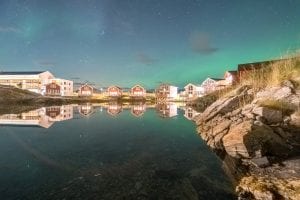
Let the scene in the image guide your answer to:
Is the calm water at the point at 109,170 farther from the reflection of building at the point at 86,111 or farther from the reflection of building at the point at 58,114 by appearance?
the reflection of building at the point at 86,111

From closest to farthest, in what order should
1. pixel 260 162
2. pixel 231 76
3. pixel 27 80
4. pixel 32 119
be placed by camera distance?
pixel 260 162
pixel 32 119
pixel 231 76
pixel 27 80

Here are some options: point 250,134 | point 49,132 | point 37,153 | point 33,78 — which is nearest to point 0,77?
point 33,78

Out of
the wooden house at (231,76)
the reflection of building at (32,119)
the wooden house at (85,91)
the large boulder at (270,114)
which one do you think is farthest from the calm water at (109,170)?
the wooden house at (85,91)

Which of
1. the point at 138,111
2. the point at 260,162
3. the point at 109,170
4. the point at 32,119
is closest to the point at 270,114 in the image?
the point at 260,162

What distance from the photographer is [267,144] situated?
1288 centimetres

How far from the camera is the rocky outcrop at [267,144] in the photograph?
9.48m

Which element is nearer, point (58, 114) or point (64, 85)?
point (58, 114)

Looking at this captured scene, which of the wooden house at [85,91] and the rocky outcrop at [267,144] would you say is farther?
the wooden house at [85,91]

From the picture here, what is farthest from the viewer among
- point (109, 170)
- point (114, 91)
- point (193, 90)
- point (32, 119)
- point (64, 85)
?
point (114, 91)

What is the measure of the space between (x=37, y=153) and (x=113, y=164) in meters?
6.00

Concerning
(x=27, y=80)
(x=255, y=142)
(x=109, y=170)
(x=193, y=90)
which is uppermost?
(x=27, y=80)

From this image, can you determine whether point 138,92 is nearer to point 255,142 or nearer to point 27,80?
point 27,80

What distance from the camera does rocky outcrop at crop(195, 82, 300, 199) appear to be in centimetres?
948

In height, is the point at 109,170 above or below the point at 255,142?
below
